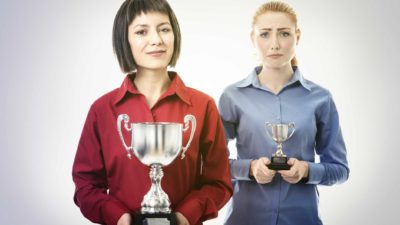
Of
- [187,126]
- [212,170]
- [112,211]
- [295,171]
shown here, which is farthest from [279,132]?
[112,211]

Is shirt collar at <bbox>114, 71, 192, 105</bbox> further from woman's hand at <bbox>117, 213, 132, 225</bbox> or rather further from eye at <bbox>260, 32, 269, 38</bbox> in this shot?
eye at <bbox>260, 32, 269, 38</bbox>

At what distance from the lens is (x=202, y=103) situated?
114 inches

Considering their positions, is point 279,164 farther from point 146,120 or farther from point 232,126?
point 146,120

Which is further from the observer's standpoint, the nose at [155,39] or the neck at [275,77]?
the neck at [275,77]

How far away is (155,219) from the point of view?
2.60 m

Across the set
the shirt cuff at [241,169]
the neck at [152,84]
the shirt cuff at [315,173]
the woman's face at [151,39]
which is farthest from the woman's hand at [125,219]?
the shirt cuff at [315,173]

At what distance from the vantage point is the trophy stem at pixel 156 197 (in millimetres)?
2633

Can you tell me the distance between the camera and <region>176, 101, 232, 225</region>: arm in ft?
9.20

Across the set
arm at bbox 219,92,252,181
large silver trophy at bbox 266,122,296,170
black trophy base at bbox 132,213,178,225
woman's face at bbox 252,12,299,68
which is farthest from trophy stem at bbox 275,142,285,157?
black trophy base at bbox 132,213,178,225

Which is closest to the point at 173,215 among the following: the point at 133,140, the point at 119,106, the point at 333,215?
the point at 133,140

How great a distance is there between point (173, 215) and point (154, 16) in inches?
26.1

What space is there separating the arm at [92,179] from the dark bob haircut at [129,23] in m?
0.21

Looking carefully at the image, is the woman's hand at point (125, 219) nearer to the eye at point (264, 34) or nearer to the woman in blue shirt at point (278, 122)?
the woman in blue shirt at point (278, 122)

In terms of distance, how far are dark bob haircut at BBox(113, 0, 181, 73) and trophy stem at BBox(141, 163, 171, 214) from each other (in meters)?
0.40
